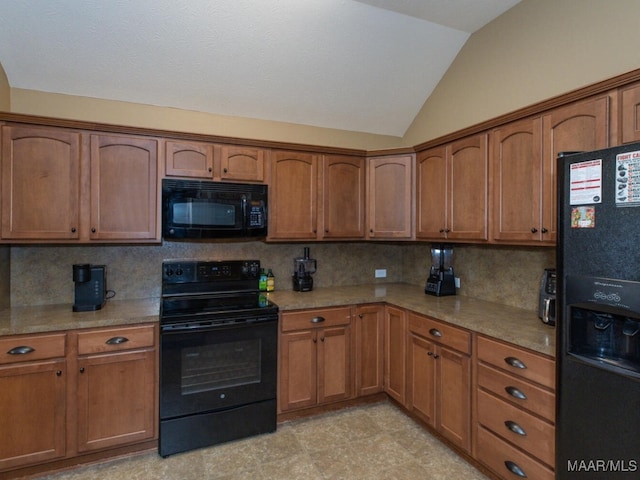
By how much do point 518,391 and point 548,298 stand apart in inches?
24.4

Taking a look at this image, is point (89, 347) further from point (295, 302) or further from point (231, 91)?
point (231, 91)

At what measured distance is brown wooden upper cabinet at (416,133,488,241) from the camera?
2.46 metres

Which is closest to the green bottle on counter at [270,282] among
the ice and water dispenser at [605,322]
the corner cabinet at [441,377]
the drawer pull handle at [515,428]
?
the corner cabinet at [441,377]

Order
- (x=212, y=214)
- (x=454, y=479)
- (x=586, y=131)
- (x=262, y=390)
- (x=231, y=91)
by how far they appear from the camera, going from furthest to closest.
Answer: (x=231, y=91)
(x=212, y=214)
(x=262, y=390)
(x=454, y=479)
(x=586, y=131)

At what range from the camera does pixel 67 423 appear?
2.15 m

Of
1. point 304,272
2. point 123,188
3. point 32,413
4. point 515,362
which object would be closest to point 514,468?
point 515,362

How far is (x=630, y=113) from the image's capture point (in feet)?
5.35

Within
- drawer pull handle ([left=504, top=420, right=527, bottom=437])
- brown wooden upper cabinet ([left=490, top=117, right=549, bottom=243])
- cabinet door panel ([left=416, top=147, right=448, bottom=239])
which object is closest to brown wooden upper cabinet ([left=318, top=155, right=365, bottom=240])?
cabinet door panel ([left=416, top=147, right=448, bottom=239])

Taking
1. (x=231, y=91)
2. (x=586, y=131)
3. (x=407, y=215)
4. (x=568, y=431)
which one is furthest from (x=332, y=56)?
(x=568, y=431)

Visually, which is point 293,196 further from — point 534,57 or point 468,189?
point 534,57

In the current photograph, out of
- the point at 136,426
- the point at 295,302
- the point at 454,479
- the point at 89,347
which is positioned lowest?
the point at 454,479

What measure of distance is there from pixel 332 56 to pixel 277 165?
99cm

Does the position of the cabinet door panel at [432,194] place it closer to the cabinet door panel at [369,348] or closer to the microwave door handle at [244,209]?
the cabinet door panel at [369,348]

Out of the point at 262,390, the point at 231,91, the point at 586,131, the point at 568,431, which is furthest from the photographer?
the point at 231,91
